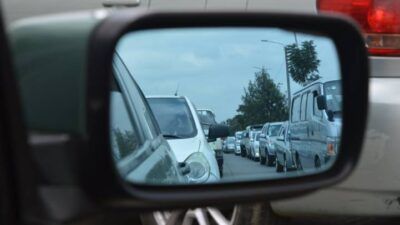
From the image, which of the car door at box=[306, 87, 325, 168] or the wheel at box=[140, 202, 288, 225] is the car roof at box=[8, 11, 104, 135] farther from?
the wheel at box=[140, 202, 288, 225]

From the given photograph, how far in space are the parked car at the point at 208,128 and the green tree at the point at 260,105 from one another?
6.8 inches

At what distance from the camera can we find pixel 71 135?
106 centimetres

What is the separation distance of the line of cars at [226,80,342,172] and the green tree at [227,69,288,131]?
47 mm

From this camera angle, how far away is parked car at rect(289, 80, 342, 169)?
280 cm

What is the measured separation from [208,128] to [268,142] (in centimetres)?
26

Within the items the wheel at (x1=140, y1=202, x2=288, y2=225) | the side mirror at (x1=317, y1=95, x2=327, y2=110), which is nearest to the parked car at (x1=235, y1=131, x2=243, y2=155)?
the side mirror at (x1=317, y1=95, x2=327, y2=110)

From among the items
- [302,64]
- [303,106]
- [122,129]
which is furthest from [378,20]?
[122,129]

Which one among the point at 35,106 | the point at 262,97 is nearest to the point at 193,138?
the point at 262,97

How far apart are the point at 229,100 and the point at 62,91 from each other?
165cm

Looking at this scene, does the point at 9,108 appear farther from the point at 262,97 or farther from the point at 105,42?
the point at 262,97

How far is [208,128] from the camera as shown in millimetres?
2865

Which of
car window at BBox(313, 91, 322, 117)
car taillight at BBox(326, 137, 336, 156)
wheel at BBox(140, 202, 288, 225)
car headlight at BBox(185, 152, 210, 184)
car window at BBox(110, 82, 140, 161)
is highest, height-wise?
car window at BBox(110, 82, 140, 161)

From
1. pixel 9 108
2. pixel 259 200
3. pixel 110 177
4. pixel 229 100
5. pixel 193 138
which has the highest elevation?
pixel 9 108

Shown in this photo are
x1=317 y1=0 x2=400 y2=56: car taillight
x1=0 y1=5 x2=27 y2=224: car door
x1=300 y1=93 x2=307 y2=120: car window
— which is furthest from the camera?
x1=317 y1=0 x2=400 y2=56: car taillight
